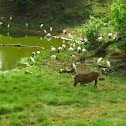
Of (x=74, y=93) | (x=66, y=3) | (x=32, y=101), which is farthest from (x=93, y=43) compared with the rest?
(x=66, y=3)

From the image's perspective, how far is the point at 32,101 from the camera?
1052 centimetres

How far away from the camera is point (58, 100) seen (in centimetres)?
1070

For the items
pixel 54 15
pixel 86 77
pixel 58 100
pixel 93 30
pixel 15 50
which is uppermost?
pixel 54 15

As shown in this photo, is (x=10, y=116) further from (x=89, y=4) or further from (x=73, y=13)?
(x=89, y=4)

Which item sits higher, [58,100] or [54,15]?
[54,15]

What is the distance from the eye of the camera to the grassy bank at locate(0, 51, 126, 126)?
866cm

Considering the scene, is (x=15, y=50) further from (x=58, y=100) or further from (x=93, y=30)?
(x=58, y=100)

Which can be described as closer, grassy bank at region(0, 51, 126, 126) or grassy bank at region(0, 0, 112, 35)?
grassy bank at region(0, 51, 126, 126)

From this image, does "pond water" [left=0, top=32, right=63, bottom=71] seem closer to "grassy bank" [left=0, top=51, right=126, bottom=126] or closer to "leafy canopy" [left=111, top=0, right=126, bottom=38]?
"grassy bank" [left=0, top=51, right=126, bottom=126]

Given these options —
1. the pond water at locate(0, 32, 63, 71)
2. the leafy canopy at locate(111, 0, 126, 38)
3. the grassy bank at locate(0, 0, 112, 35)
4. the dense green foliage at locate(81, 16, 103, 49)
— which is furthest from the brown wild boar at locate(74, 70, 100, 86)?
the grassy bank at locate(0, 0, 112, 35)

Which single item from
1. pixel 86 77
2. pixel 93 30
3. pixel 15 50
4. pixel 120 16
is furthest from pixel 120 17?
pixel 15 50

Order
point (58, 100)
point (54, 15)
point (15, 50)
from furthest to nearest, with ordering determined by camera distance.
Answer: point (54, 15)
point (15, 50)
point (58, 100)

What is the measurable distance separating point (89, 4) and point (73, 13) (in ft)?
12.0

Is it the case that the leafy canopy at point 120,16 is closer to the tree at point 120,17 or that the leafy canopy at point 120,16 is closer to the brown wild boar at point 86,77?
the tree at point 120,17
